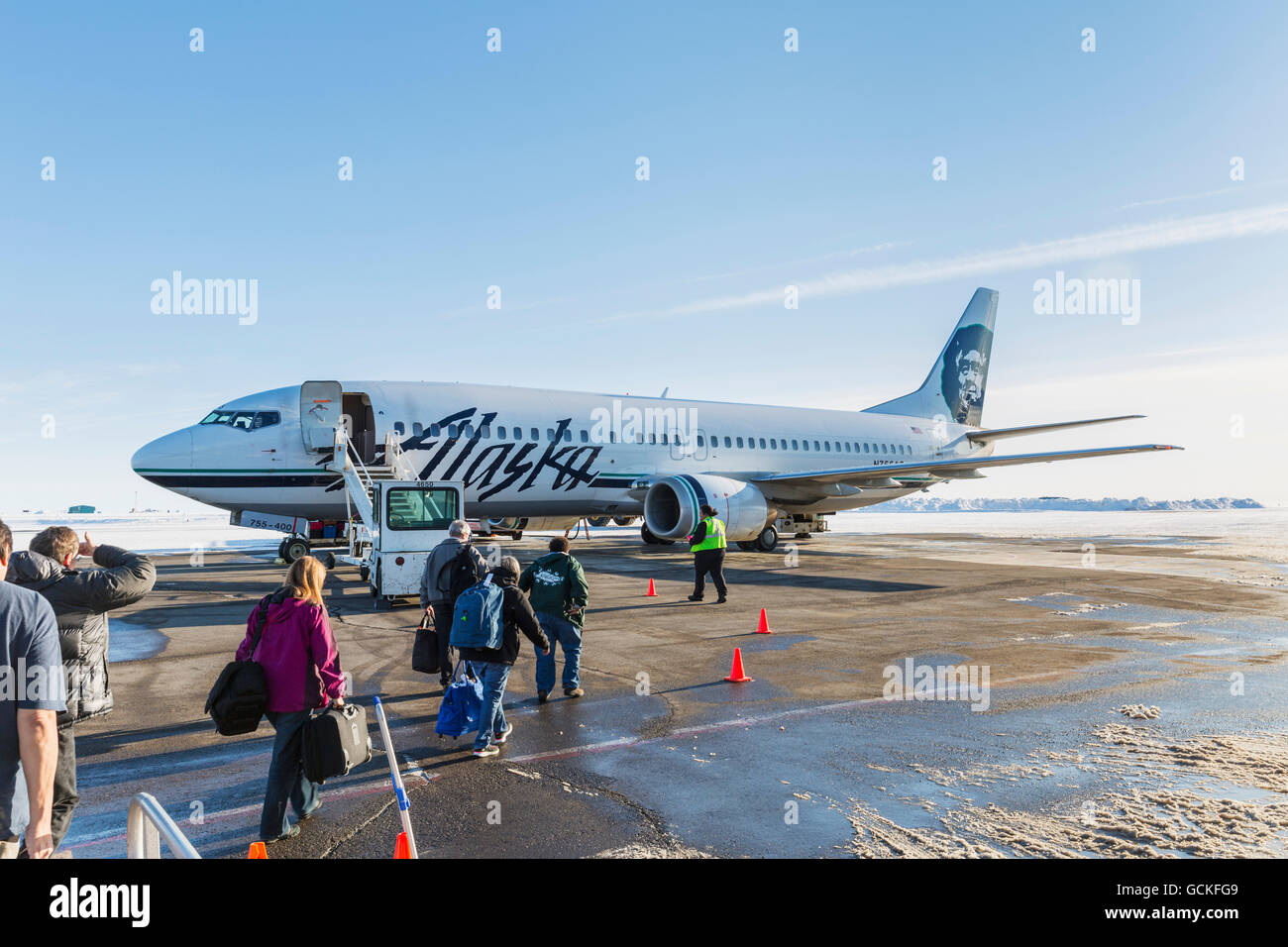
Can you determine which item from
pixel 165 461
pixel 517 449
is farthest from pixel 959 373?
pixel 165 461

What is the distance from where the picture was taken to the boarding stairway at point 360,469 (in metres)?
17.2

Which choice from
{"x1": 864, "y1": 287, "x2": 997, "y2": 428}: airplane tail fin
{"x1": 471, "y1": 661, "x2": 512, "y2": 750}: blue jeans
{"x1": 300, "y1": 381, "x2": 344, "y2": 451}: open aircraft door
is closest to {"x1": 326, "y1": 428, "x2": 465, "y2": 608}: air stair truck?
{"x1": 300, "y1": 381, "x2": 344, "y2": 451}: open aircraft door

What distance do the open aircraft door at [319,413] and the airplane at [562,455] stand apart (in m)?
0.03

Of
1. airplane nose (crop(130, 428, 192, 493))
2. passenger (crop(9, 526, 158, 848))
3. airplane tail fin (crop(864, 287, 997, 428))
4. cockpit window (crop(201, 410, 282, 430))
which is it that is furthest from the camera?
airplane tail fin (crop(864, 287, 997, 428))

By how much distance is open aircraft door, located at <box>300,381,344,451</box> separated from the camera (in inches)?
754

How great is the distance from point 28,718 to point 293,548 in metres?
18.3

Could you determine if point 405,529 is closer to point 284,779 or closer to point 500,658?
point 500,658

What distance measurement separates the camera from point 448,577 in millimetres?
7934

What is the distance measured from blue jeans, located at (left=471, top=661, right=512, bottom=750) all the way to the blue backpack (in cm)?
19

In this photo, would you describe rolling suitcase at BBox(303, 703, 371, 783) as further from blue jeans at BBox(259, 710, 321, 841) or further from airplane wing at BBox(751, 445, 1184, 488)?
airplane wing at BBox(751, 445, 1184, 488)

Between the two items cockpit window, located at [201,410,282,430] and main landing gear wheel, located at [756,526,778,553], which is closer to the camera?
cockpit window, located at [201,410,282,430]

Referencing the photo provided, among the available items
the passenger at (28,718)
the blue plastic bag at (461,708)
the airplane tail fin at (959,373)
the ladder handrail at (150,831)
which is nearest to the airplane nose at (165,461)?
the blue plastic bag at (461,708)
